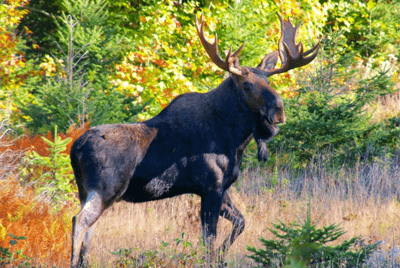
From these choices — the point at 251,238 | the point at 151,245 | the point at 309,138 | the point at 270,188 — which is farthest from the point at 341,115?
the point at 151,245

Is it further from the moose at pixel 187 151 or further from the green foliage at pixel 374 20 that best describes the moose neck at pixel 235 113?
the green foliage at pixel 374 20

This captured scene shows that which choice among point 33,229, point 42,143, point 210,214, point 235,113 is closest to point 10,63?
point 42,143

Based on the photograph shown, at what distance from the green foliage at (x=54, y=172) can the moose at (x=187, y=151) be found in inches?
58.6

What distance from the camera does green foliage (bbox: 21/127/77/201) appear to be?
621 centimetres

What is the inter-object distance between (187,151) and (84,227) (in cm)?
133

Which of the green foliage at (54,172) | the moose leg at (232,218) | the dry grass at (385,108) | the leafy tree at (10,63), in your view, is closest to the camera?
the moose leg at (232,218)

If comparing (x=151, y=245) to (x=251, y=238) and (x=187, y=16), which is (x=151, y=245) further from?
(x=187, y=16)

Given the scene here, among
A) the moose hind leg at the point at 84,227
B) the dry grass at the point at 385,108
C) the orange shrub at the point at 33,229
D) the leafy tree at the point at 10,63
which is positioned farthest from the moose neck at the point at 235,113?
the dry grass at the point at 385,108

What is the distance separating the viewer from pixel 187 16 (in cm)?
1237

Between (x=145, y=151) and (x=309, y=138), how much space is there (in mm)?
4206

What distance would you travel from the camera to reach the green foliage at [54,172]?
20.4 feet

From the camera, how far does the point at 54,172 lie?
6.48 m

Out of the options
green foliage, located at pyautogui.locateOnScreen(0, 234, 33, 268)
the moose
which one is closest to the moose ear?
the moose

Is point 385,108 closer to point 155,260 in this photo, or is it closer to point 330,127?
point 330,127
